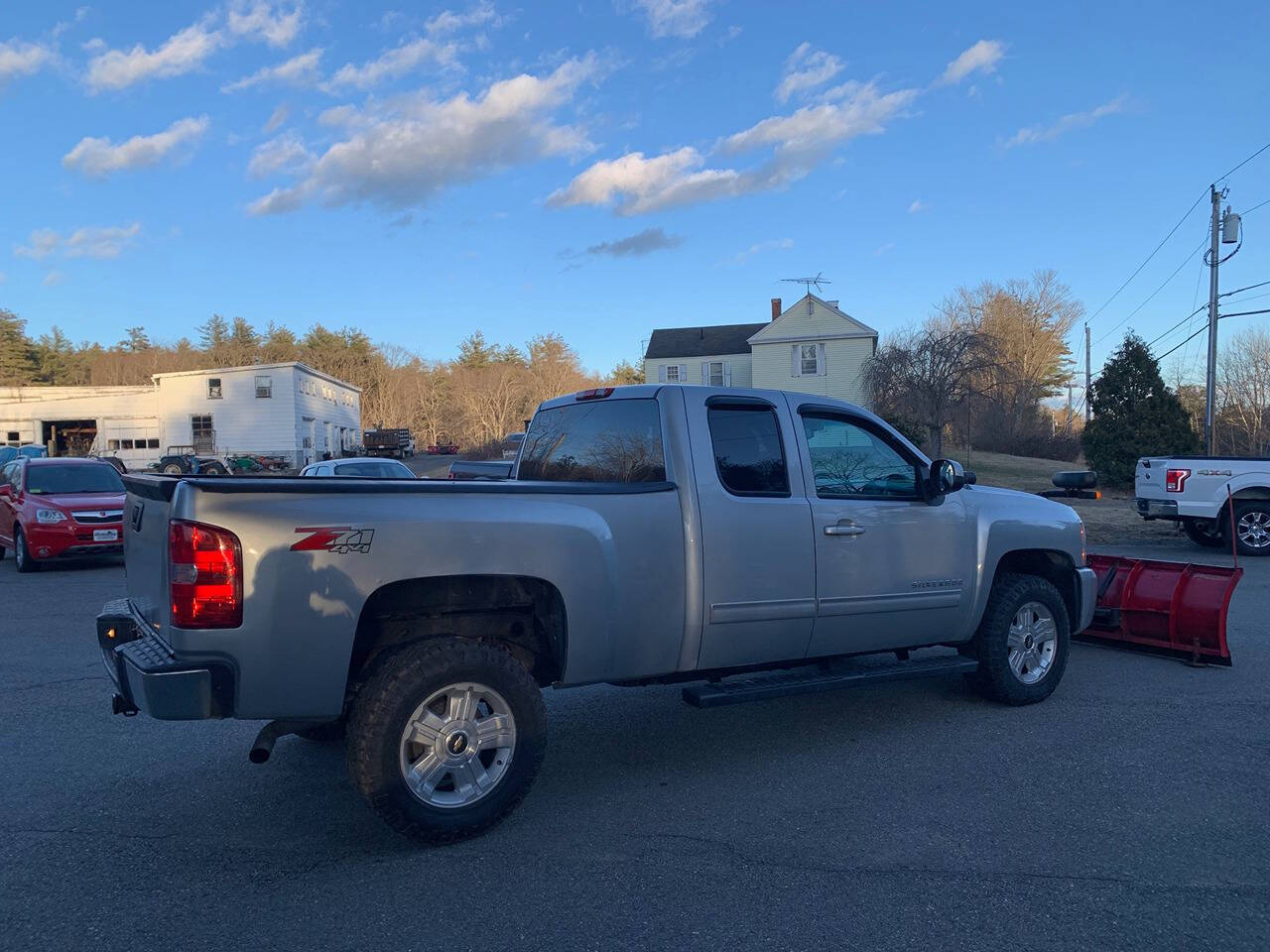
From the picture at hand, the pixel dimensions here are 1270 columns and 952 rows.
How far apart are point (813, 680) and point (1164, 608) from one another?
4043 mm

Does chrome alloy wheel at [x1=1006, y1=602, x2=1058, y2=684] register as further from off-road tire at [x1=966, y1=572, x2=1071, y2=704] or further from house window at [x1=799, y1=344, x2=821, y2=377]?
house window at [x1=799, y1=344, x2=821, y2=377]

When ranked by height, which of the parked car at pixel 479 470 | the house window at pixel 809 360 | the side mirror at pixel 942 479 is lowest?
the side mirror at pixel 942 479

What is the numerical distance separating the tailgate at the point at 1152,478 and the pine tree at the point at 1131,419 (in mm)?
10007

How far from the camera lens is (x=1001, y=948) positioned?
3213 millimetres

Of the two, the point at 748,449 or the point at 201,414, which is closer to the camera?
the point at 748,449

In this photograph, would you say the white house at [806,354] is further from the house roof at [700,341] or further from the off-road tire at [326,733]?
the off-road tire at [326,733]

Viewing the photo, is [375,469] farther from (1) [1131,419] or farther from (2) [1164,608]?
(1) [1131,419]

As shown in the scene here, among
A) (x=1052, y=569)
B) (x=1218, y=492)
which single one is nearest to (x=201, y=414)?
(x=1218, y=492)

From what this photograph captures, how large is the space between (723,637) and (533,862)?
1.46 meters

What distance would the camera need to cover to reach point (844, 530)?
5234 mm

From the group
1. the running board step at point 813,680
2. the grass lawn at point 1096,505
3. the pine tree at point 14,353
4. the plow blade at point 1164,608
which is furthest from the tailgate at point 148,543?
the pine tree at point 14,353

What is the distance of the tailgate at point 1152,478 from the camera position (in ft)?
46.2

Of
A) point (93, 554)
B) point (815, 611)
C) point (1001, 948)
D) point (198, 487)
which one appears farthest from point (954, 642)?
point (93, 554)

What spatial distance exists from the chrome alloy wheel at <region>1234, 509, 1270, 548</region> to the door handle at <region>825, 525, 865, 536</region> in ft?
37.8
